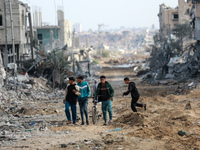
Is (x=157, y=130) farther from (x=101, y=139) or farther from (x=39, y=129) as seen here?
(x=39, y=129)

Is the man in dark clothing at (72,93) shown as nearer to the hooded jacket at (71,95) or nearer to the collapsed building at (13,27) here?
the hooded jacket at (71,95)

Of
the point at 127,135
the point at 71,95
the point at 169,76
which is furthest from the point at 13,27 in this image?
the point at 127,135

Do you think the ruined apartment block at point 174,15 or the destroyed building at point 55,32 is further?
the ruined apartment block at point 174,15

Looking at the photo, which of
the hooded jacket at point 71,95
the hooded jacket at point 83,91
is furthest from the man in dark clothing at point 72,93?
the hooded jacket at point 83,91

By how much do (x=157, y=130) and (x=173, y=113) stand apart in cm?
326

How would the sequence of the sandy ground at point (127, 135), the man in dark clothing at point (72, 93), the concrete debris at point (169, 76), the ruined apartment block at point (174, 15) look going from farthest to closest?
1. the ruined apartment block at point (174, 15)
2. the concrete debris at point (169, 76)
3. the man in dark clothing at point (72, 93)
4. the sandy ground at point (127, 135)

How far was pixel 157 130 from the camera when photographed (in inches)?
358

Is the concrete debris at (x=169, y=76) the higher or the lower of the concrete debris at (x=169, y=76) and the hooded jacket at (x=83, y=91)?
the lower

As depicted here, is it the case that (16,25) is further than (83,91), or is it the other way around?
(16,25)

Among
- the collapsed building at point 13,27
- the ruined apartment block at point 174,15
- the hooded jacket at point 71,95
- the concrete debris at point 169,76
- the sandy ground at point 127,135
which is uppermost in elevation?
the ruined apartment block at point 174,15

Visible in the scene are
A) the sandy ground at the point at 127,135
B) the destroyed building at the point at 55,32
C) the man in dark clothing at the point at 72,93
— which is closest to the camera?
the sandy ground at the point at 127,135

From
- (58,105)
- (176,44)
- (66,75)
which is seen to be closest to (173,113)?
(58,105)

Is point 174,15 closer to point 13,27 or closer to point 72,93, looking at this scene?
point 13,27

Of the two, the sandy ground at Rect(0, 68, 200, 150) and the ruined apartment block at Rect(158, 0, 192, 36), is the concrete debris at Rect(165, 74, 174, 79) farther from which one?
the ruined apartment block at Rect(158, 0, 192, 36)
